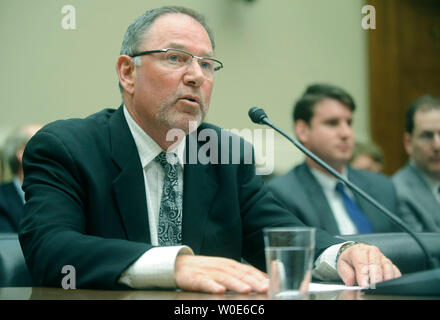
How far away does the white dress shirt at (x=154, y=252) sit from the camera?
0.99 metres

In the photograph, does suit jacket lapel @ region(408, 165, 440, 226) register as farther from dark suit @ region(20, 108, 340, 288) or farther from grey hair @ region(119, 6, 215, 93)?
grey hair @ region(119, 6, 215, 93)

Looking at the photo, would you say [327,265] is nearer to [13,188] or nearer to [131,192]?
[131,192]

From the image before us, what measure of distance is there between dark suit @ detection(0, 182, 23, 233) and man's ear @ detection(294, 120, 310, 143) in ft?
4.85

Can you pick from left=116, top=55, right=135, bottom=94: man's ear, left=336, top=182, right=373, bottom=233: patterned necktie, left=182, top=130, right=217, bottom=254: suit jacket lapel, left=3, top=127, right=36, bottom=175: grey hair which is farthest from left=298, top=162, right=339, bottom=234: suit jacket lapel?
left=3, top=127, right=36, bottom=175: grey hair

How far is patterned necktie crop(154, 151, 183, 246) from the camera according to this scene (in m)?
1.42

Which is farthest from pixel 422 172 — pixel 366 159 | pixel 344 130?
pixel 366 159

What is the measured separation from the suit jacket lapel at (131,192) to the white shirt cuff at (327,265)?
41 centimetres

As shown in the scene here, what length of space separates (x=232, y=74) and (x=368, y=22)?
1.32m

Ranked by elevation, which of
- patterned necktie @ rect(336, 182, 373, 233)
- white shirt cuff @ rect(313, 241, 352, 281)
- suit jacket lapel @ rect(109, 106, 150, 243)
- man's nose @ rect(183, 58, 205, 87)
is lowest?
patterned necktie @ rect(336, 182, 373, 233)

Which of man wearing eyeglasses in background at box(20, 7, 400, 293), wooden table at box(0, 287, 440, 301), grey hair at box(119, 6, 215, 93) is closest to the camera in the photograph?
wooden table at box(0, 287, 440, 301)

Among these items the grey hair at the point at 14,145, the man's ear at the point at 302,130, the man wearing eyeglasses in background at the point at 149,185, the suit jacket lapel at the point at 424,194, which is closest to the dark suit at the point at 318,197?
the suit jacket lapel at the point at 424,194

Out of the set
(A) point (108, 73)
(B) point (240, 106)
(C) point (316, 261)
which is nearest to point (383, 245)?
(C) point (316, 261)

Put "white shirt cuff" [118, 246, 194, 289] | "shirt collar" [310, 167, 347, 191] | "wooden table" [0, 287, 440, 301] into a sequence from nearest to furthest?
"wooden table" [0, 287, 440, 301], "white shirt cuff" [118, 246, 194, 289], "shirt collar" [310, 167, 347, 191]

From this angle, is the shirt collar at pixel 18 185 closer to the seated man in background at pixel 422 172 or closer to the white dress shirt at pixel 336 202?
the white dress shirt at pixel 336 202
